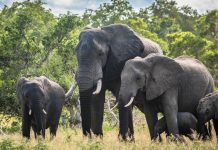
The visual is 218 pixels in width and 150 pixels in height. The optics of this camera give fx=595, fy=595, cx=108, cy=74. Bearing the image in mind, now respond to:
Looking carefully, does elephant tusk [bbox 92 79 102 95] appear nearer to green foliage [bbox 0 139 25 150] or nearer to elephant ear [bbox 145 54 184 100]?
elephant ear [bbox 145 54 184 100]

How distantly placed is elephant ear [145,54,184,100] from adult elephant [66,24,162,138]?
0.75 m

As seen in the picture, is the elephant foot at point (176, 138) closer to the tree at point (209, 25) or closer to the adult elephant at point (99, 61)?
the adult elephant at point (99, 61)

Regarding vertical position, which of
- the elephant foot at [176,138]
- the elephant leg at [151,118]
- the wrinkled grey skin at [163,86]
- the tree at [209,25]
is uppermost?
the tree at [209,25]

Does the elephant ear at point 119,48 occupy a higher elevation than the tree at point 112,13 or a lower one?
lower

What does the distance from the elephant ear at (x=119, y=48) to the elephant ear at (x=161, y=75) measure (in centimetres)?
106

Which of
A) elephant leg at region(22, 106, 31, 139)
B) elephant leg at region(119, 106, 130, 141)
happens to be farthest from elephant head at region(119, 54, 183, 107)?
elephant leg at region(22, 106, 31, 139)

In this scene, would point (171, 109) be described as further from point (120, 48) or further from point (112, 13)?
point (112, 13)

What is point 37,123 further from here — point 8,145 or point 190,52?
point 190,52

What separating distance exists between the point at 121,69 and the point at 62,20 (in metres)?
7.91

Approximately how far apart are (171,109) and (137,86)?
85 cm

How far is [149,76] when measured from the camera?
12.4 m

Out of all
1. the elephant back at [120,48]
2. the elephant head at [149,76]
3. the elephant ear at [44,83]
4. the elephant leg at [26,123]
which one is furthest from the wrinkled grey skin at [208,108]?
the elephant ear at [44,83]

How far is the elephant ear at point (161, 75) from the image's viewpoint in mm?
12320

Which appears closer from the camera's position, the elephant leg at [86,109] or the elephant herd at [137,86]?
the elephant herd at [137,86]
